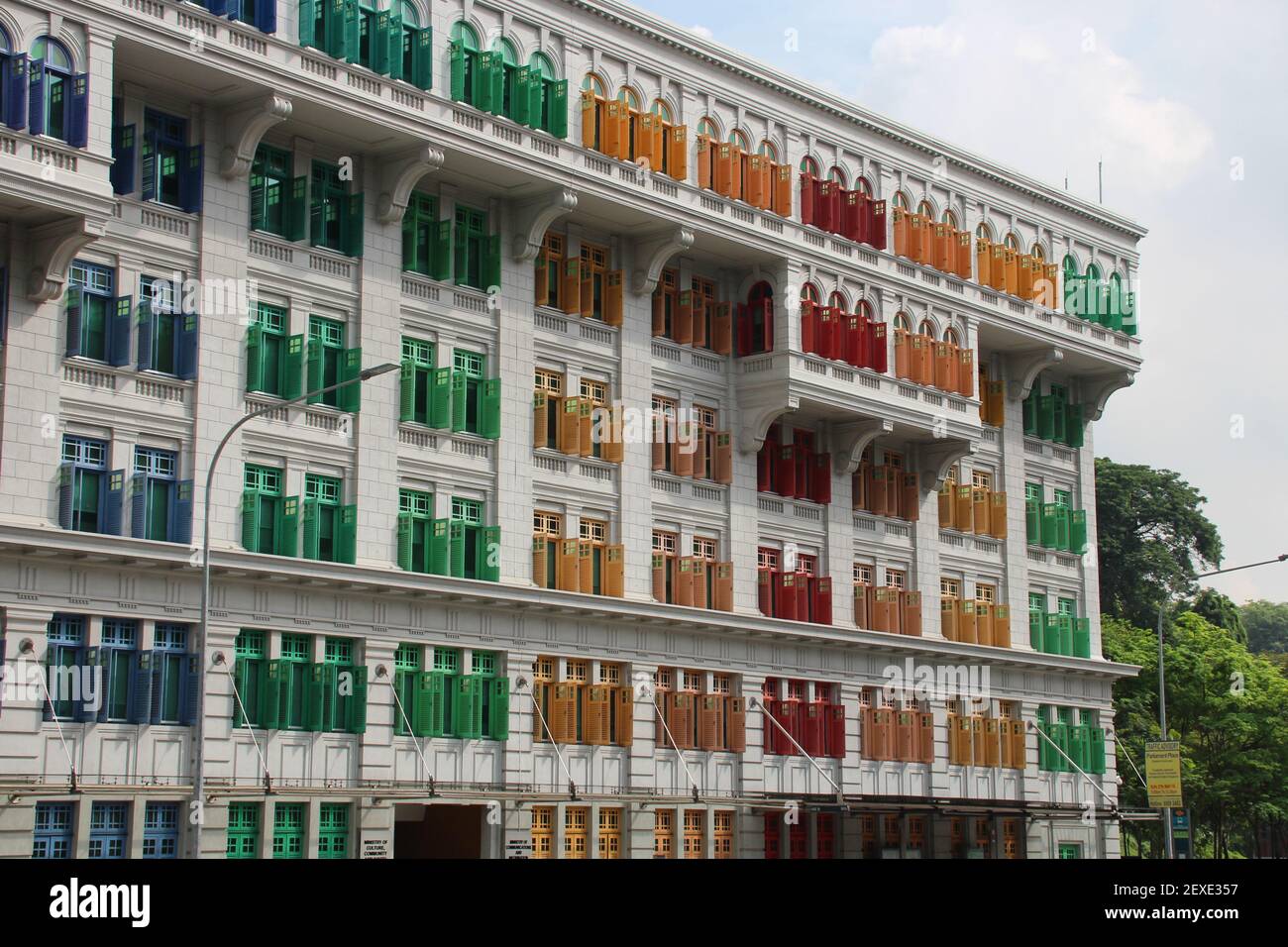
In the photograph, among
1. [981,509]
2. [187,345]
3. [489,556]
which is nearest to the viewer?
[187,345]

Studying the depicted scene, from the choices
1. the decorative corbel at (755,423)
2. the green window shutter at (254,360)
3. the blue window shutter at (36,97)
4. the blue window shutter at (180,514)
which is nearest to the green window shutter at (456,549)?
the green window shutter at (254,360)

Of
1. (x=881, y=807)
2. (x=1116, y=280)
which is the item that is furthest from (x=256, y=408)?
(x=1116, y=280)

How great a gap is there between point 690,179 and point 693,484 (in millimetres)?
7422

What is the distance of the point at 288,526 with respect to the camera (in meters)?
33.9

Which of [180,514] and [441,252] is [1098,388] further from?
[180,514]

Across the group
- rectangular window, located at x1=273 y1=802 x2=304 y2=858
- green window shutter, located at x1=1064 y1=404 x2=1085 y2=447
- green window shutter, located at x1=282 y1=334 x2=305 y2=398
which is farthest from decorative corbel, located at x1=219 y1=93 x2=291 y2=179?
green window shutter, located at x1=1064 y1=404 x2=1085 y2=447

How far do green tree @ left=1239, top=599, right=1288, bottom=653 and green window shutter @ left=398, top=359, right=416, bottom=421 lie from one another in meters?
131

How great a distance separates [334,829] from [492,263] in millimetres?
12783

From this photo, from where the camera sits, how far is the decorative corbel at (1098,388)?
5600 cm

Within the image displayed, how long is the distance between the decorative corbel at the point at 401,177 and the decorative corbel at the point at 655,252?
6768 mm

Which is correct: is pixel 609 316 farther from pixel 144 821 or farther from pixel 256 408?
pixel 144 821

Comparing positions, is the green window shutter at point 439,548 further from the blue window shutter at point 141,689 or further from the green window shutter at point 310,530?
the blue window shutter at point 141,689

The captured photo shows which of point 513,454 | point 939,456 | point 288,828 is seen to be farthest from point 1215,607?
point 288,828

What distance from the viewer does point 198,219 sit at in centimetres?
3359
